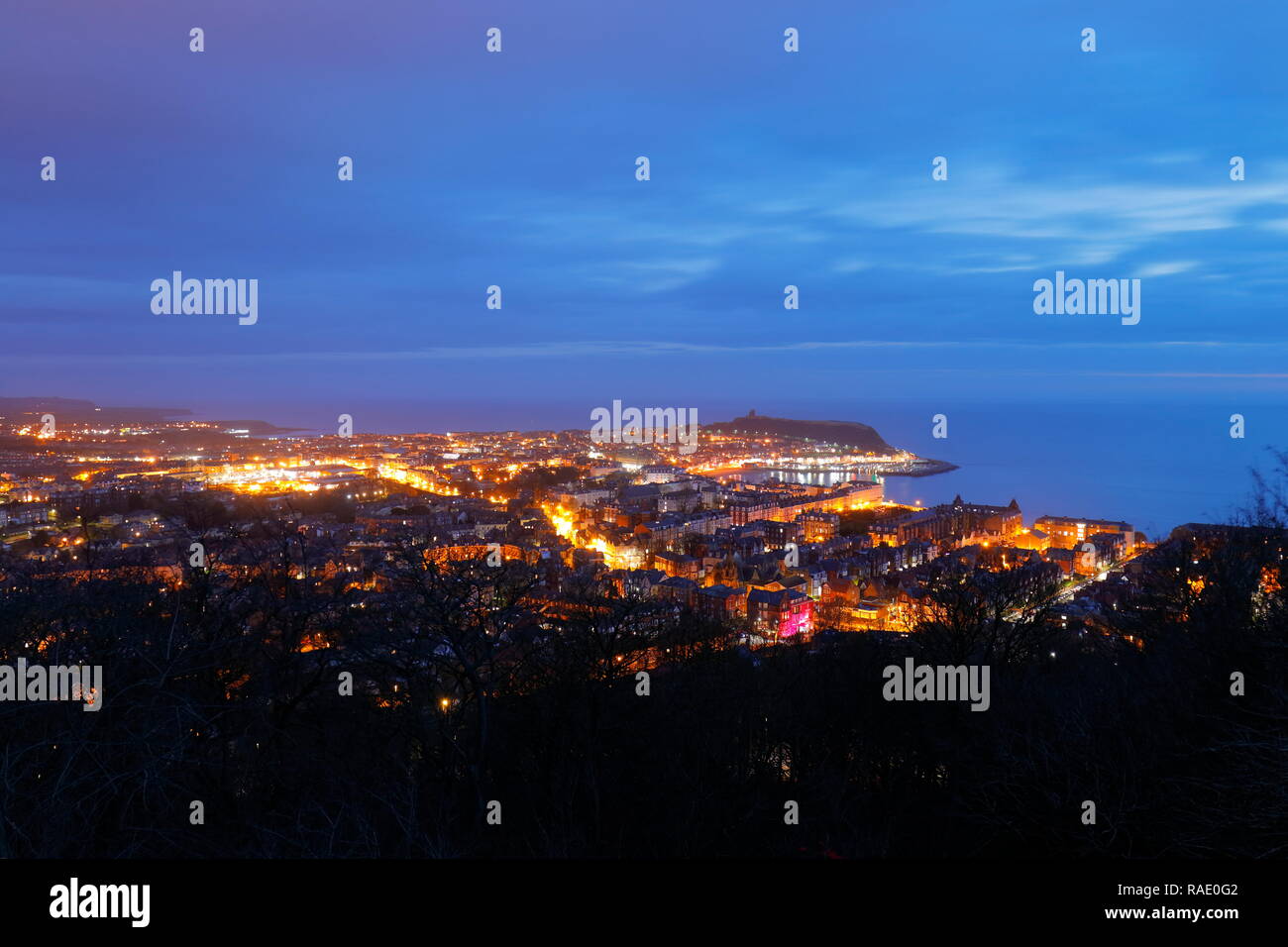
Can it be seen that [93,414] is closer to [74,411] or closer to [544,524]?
[74,411]

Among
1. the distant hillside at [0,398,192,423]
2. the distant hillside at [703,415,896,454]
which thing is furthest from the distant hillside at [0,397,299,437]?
the distant hillside at [703,415,896,454]

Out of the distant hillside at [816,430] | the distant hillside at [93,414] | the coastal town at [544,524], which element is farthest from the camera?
the distant hillside at [816,430]

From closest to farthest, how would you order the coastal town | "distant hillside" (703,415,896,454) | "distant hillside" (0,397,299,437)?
the coastal town
"distant hillside" (0,397,299,437)
"distant hillside" (703,415,896,454)

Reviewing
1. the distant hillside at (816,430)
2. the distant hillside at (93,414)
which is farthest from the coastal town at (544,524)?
the distant hillside at (816,430)

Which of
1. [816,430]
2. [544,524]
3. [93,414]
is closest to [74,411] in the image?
[93,414]

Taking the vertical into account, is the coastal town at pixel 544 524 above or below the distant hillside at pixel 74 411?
below

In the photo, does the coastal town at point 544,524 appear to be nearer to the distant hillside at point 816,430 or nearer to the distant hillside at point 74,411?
the distant hillside at point 74,411

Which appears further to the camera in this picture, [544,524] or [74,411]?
[74,411]

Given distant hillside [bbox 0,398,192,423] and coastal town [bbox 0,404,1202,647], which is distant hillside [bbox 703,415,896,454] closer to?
coastal town [bbox 0,404,1202,647]

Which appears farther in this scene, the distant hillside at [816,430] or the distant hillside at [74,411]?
the distant hillside at [816,430]
